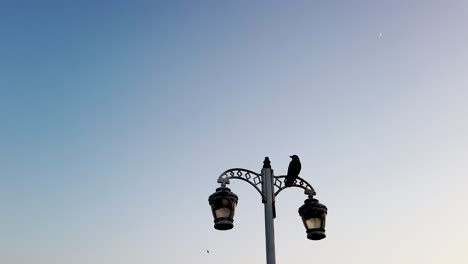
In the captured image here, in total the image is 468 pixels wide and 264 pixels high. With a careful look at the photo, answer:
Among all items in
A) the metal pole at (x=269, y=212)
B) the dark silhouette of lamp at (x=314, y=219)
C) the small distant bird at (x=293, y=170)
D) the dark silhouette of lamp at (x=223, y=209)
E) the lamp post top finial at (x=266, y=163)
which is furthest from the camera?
the small distant bird at (x=293, y=170)

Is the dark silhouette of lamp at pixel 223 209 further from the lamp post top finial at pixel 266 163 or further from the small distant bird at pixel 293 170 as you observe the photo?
the small distant bird at pixel 293 170

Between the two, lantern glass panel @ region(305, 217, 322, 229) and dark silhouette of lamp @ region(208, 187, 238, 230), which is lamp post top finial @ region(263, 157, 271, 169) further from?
lantern glass panel @ region(305, 217, 322, 229)

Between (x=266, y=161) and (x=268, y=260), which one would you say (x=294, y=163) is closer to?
(x=266, y=161)

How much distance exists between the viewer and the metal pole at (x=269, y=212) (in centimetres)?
744

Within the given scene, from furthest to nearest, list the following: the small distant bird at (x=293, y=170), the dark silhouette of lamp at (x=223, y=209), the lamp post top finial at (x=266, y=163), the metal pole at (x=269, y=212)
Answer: the small distant bird at (x=293, y=170) < the lamp post top finial at (x=266, y=163) < the dark silhouette of lamp at (x=223, y=209) < the metal pole at (x=269, y=212)

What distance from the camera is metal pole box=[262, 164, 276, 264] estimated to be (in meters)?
7.44

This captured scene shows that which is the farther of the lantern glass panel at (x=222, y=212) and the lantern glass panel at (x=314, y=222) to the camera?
the lantern glass panel at (x=314, y=222)

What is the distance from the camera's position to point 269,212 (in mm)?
7859

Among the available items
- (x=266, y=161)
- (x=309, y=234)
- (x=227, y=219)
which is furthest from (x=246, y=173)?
(x=309, y=234)

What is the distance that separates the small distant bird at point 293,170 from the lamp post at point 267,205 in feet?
0.28

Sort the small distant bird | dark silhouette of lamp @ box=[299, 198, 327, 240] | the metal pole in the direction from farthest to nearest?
the small distant bird < dark silhouette of lamp @ box=[299, 198, 327, 240] < the metal pole

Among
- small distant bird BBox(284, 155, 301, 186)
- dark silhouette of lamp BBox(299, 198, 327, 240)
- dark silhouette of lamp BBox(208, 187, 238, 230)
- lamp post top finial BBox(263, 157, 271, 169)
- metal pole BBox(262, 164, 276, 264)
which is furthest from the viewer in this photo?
small distant bird BBox(284, 155, 301, 186)

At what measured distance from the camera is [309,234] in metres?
8.34

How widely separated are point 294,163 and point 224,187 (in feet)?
4.86
